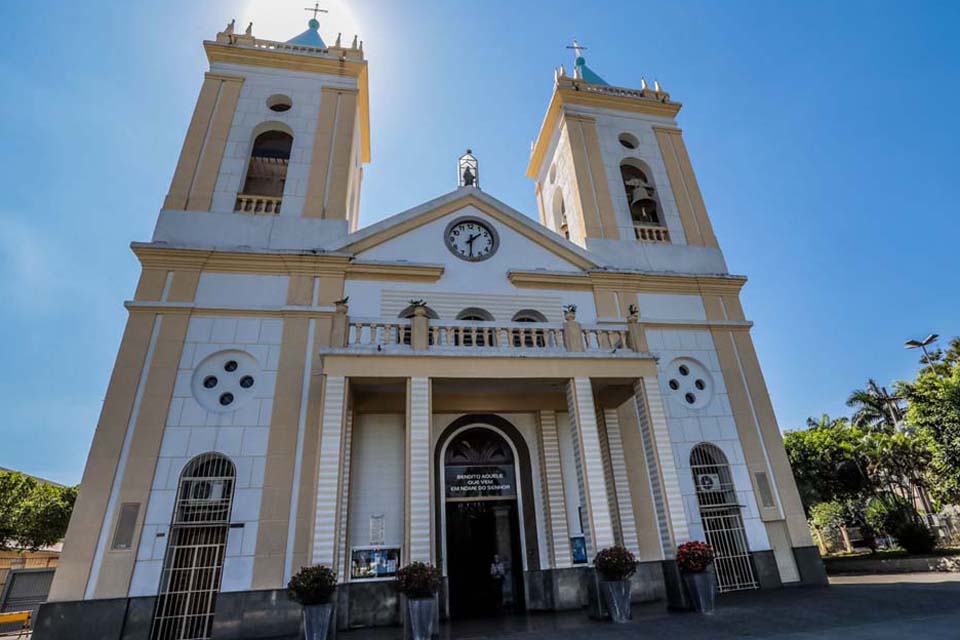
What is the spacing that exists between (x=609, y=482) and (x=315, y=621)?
276 inches

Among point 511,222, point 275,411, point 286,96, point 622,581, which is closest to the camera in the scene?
point 622,581

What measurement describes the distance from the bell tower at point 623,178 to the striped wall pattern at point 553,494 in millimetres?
5903

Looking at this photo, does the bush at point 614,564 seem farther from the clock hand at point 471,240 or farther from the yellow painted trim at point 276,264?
the clock hand at point 471,240

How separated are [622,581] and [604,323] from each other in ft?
22.2

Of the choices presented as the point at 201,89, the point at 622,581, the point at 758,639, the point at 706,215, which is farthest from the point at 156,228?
the point at 706,215

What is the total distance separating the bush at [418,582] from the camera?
24.9 ft

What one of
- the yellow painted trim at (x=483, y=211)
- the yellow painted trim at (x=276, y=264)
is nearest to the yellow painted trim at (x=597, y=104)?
the yellow painted trim at (x=483, y=211)

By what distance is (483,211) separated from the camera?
48.3 ft

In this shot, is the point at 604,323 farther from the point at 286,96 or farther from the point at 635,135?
the point at 286,96

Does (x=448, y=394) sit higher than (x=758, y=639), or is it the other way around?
(x=448, y=394)

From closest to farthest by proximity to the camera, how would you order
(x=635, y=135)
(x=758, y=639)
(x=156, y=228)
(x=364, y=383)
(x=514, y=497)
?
(x=758, y=639)
(x=364, y=383)
(x=514, y=497)
(x=156, y=228)
(x=635, y=135)

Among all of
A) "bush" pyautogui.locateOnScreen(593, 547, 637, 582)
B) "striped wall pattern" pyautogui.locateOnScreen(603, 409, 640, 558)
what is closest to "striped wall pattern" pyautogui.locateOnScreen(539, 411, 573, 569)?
"striped wall pattern" pyautogui.locateOnScreen(603, 409, 640, 558)

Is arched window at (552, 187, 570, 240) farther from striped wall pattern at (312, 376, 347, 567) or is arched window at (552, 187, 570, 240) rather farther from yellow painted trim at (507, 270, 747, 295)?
striped wall pattern at (312, 376, 347, 567)

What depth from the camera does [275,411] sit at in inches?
423
